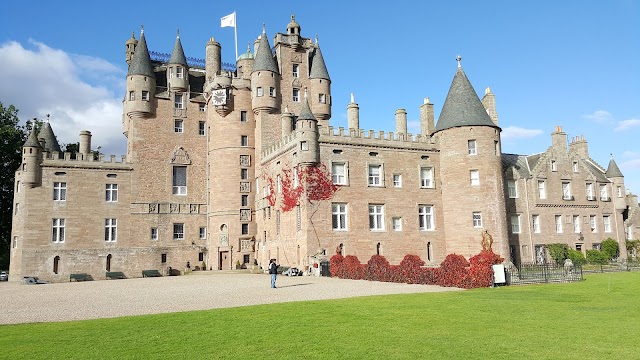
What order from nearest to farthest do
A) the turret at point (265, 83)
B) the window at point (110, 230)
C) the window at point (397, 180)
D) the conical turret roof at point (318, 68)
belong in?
the window at point (397, 180), the window at point (110, 230), the turret at point (265, 83), the conical turret roof at point (318, 68)

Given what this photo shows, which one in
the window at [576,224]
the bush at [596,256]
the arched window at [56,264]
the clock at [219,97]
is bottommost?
the bush at [596,256]

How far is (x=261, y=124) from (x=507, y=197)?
22.9 metres

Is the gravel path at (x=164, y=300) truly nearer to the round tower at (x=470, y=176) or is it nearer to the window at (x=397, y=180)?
the round tower at (x=470, y=176)

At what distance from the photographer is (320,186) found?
37344 millimetres

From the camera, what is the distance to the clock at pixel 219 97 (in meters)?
45.8

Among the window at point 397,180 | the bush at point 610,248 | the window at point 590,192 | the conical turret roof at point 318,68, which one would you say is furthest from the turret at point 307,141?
the bush at point 610,248

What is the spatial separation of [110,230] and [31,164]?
27.2 ft

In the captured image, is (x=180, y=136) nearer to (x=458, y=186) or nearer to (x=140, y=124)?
(x=140, y=124)

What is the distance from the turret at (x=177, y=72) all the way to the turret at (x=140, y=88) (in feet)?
5.82

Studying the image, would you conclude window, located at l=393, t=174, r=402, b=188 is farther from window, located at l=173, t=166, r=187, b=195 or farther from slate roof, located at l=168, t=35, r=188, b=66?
slate roof, located at l=168, t=35, r=188, b=66

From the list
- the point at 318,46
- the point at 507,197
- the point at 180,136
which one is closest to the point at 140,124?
the point at 180,136

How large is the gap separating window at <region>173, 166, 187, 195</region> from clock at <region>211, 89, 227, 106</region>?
7.21m

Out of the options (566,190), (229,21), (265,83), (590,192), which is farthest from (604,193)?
(229,21)

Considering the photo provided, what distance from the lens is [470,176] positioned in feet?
130
